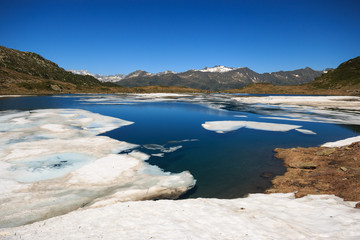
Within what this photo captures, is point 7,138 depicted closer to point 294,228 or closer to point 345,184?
point 294,228

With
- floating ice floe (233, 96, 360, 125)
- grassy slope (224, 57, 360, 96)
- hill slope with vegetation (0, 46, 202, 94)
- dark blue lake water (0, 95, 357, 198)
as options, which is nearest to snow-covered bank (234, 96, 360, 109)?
floating ice floe (233, 96, 360, 125)

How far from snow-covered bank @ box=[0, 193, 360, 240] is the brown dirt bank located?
4.51 ft

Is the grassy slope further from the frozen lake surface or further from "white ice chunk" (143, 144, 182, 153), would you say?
"white ice chunk" (143, 144, 182, 153)

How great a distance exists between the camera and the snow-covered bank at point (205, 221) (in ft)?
20.5

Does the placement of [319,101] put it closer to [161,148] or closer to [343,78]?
[161,148]

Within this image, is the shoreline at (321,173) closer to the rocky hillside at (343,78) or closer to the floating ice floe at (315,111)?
the floating ice floe at (315,111)

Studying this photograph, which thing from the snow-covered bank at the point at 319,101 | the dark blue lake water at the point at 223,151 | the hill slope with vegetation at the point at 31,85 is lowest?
the dark blue lake water at the point at 223,151

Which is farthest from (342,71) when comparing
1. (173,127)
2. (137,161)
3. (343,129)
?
(137,161)

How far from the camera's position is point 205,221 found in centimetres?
716

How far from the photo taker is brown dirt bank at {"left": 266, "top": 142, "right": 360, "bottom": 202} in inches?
398

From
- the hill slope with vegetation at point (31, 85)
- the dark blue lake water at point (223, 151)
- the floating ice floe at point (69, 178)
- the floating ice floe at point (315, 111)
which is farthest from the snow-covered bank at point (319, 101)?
the hill slope with vegetation at point (31, 85)

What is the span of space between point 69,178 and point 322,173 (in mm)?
14682

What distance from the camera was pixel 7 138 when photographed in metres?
17.9

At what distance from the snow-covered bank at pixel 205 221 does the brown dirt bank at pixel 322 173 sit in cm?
137
